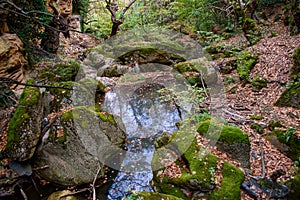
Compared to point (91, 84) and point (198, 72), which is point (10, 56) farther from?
point (198, 72)

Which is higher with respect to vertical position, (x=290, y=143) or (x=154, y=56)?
(x=154, y=56)

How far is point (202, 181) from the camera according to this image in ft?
12.5

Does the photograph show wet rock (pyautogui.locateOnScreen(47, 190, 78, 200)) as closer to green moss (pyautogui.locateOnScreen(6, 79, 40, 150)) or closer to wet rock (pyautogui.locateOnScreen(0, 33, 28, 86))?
green moss (pyautogui.locateOnScreen(6, 79, 40, 150))

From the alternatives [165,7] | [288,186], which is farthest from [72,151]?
[165,7]

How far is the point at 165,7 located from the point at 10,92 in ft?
47.4

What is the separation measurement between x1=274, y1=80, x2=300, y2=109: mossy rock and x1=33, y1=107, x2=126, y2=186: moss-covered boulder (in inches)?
202

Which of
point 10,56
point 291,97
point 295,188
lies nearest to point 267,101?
point 291,97

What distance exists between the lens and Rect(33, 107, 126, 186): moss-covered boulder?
4.70m

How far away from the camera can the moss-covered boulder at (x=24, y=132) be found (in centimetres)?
434

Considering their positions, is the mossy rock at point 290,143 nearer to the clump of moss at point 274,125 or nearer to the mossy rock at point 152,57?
the clump of moss at point 274,125

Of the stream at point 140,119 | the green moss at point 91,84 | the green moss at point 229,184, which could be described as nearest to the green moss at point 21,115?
the stream at point 140,119

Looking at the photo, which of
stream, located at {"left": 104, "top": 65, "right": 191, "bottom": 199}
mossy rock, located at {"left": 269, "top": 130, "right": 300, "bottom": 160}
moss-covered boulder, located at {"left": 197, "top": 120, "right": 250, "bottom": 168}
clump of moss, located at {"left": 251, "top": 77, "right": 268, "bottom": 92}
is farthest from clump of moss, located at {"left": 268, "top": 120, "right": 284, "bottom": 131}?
stream, located at {"left": 104, "top": 65, "right": 191, "bottom": 199}

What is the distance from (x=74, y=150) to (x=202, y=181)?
3.10m

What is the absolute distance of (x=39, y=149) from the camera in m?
4.86
